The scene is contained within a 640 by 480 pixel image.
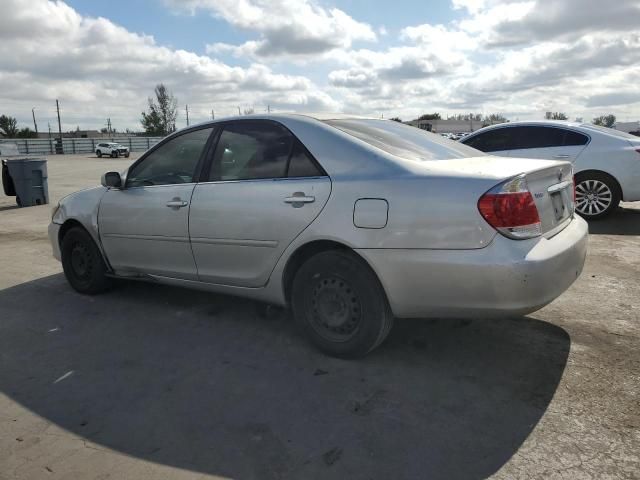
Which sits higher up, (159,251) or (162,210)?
(162,210)

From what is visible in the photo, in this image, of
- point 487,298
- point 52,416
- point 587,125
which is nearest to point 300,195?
point 487,298

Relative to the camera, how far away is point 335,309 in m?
3.44

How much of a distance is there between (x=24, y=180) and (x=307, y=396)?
37.3 ft

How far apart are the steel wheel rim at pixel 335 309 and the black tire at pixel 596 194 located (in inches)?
239

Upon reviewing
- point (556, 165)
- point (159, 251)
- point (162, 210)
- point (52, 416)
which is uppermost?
point (556, 165)

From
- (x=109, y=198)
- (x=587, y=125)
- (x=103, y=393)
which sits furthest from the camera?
(x=587, y=125)

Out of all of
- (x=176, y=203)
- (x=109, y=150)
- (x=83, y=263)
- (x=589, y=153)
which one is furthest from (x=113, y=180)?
(x=109, y=150)

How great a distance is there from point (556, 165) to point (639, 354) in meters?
1.36

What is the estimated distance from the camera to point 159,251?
4340 millimetres

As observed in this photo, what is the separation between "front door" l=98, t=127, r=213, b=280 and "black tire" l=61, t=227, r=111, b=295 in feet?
0.75

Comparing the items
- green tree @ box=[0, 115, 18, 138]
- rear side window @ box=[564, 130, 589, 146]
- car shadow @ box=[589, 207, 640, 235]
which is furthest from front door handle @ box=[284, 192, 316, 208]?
green tree @ box=[0, 115, 18, 138]

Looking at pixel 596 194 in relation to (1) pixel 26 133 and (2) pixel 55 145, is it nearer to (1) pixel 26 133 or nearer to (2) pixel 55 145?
(2) pixel 55 145

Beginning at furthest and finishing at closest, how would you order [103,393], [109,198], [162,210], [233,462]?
[109,198] < [162,210] < [103,393] < [233,462]

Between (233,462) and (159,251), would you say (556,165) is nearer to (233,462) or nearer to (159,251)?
(233,462)
